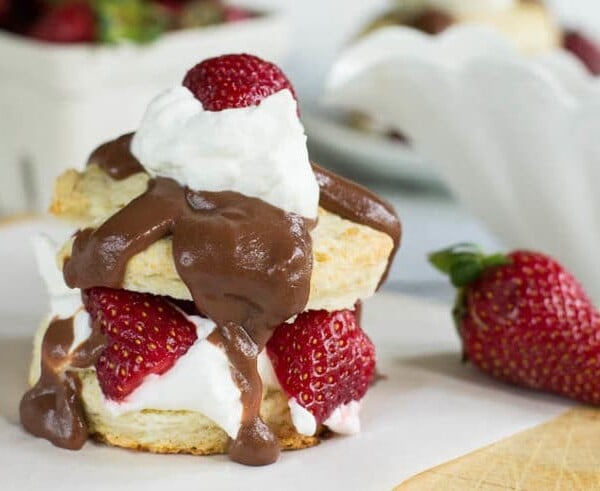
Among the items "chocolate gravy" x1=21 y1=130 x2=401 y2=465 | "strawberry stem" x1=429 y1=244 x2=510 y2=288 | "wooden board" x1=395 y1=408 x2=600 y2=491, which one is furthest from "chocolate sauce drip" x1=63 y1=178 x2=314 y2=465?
"strawberry stem" x1=429 y1=244 x2=510 y2=288

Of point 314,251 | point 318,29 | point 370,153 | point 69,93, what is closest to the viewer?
point 314,251

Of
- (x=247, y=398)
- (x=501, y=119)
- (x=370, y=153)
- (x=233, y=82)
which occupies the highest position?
(x=233, y=82)

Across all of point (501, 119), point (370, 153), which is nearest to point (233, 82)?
point (501, 119)

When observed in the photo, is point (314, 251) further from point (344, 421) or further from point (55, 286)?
point (55, 286)

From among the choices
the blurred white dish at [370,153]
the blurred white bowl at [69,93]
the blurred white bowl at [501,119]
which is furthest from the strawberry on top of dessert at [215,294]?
the blurred white dish at [370,153]

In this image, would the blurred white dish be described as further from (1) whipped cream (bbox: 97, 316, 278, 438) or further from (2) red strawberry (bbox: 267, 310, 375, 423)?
(1) whipped cream (bbox: 97, 316, 278, 438)
